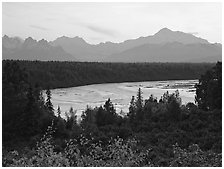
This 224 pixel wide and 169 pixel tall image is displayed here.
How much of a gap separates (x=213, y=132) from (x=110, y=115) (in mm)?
4448

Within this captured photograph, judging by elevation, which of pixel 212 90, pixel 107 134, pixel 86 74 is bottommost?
pixel 107 134

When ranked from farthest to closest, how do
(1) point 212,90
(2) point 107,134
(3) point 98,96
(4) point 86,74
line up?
(4) point 86,74, (3) point 98,96, (1) point 212,90, (2) point 107,134

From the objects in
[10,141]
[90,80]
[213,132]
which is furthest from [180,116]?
[90,80]

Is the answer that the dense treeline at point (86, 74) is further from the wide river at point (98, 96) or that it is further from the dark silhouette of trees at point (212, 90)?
the dark silhouette of trees at point (212, 90)

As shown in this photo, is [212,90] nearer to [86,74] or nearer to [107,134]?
[107,134]

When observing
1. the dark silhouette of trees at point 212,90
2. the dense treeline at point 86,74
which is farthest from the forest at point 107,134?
the dense treeline at point 86,74

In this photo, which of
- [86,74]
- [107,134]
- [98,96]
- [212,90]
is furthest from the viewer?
[86,74]

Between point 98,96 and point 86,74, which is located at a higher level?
point 86,74

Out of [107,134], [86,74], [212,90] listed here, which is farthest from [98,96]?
[86,74]

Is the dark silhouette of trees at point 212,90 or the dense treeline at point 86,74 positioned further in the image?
the dense treeline at point 86,74

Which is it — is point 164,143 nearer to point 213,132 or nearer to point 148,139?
point 148,139

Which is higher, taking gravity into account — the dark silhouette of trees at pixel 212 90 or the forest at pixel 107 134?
the dark silhouette of trees at pixel 212 90

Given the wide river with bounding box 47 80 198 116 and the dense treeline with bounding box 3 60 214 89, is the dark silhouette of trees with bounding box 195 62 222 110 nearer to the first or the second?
the wide river with bounding box 47 80 198 116

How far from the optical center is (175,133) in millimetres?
12383
